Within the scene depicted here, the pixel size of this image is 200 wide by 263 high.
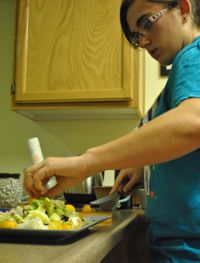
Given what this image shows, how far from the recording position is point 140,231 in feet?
4.39

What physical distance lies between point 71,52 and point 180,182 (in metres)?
1.07

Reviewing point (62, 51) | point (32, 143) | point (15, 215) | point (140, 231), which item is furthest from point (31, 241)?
point (62, 51)

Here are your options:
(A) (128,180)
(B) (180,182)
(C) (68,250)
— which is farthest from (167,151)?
(A) (128,180)

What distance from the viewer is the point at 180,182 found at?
802mm

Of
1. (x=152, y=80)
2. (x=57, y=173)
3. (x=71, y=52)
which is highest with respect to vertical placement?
(x=71, y=52)

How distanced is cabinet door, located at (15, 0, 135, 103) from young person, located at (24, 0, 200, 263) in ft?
2.23

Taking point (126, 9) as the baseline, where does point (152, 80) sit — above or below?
below

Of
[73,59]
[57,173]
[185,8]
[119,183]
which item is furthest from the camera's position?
[73,59]

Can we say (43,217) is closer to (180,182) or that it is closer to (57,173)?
(57,173)

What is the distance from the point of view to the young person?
2.27ft

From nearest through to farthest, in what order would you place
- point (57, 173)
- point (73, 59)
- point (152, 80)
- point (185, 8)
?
point (57, 173) < point (185, 8) < point (73, 59) < point (152, 80)

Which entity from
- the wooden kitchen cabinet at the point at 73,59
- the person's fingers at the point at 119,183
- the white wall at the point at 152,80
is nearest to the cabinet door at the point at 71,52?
the wooden kitchen cabinet at the point at 73,59

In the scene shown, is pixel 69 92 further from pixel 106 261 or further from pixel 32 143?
pixel 106 261

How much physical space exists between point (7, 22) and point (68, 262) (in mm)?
1842
